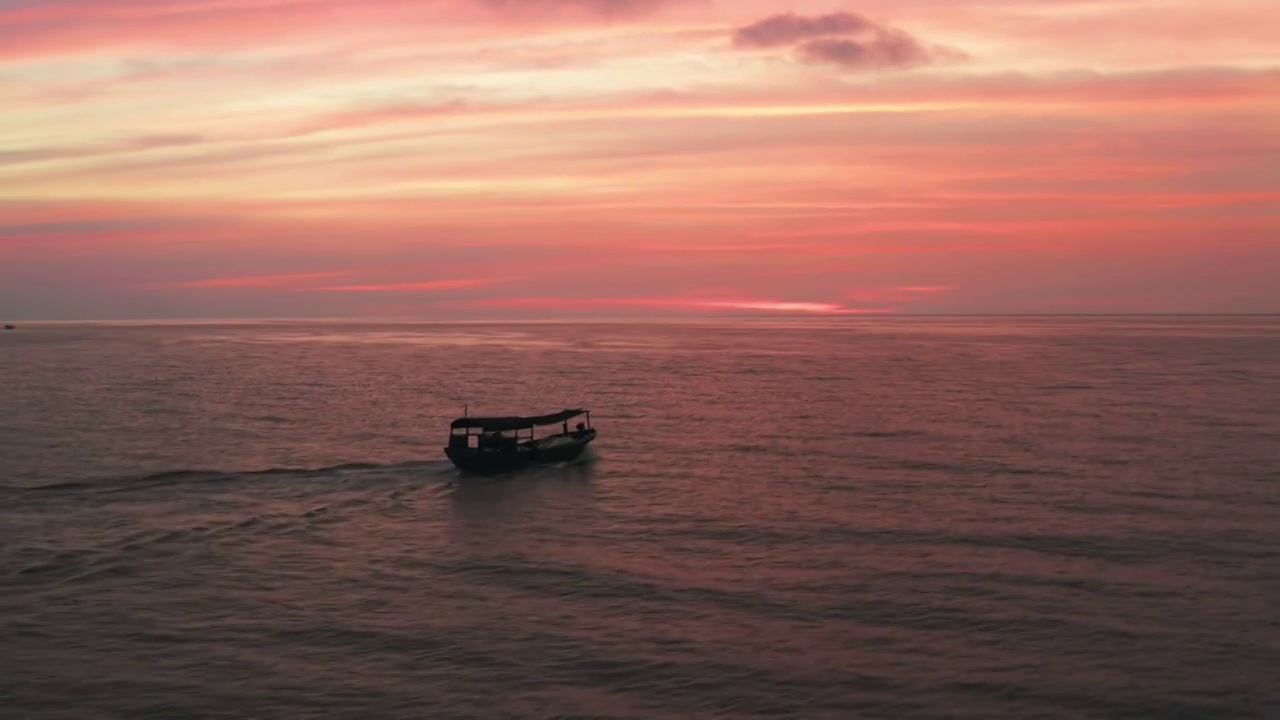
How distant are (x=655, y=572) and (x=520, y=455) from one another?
25741 millimetres

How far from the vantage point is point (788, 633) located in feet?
101

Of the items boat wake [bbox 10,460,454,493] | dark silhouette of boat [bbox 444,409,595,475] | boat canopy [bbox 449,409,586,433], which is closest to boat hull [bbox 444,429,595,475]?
dark silhouette of boat [bbox 444,409,595,475]

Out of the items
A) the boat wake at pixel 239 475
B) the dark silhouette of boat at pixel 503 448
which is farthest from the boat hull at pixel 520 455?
the boat wake at pixel 239 475

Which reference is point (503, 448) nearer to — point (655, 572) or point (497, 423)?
point (497, 423)

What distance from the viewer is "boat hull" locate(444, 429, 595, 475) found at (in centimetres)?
5962

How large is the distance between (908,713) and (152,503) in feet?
121

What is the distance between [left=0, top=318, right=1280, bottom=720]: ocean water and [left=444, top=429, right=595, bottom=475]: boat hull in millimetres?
1300

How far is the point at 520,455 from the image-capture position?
205 ft

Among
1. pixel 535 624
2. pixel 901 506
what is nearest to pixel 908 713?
pixel 535 624

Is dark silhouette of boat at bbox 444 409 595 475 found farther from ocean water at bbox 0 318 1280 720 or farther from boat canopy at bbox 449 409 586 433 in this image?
ocean water at bbox 0 318 1280 720

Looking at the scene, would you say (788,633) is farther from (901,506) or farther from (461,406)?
(461,406)

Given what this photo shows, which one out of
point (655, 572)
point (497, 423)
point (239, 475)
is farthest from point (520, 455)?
point (655, 572)

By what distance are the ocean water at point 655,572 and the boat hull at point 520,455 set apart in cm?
130

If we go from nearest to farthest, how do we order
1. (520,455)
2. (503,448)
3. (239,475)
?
1. (239,475)
2. (503,448)
3. (520,455)
